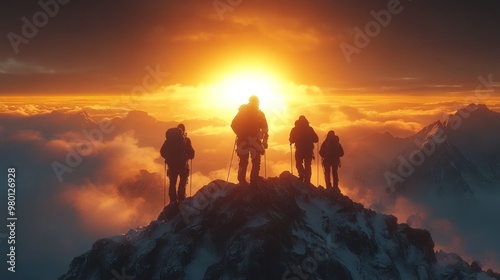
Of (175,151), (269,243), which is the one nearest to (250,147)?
(175,151)

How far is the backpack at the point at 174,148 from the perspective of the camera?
88.1ft

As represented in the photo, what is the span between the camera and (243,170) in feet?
83.1

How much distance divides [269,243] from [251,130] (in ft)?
22.8

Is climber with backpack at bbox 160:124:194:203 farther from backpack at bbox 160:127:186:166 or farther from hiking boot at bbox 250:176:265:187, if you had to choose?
hiking boot at bbox 250:176:265:187

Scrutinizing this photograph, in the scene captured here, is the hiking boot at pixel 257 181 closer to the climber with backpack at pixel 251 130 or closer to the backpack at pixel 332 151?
the climber with backpack at pixel 251 130

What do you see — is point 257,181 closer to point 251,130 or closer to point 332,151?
point 251,130

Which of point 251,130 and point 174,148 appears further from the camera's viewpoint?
point 174,148

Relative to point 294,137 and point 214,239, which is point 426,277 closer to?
point 294,137

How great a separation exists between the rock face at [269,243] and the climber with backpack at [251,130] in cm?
248

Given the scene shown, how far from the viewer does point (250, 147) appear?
2445 centimetres

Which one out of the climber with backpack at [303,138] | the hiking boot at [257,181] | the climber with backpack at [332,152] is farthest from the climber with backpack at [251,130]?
the climber with backpack at [332,152]

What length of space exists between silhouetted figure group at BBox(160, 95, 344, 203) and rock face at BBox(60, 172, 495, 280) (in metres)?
1.46

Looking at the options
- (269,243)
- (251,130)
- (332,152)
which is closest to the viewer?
(269,243)

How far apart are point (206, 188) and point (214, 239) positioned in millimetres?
4506
